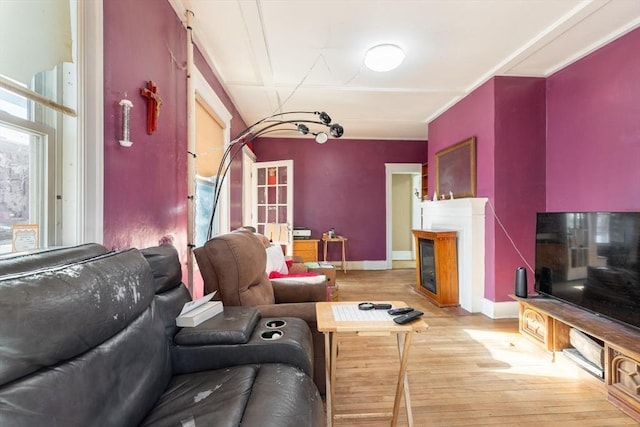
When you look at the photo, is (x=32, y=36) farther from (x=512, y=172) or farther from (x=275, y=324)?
(x=512, y=172)

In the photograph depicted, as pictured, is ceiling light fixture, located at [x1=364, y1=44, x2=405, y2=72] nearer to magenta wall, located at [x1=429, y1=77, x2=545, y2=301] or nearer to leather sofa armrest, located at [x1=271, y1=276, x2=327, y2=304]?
magenta wall, located at [x1=429, y1=77, x2=545, y2=301]

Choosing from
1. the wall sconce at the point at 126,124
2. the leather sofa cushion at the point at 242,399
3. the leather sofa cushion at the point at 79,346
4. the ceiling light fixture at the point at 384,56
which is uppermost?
the ceiling light fixture at the point at 384,56

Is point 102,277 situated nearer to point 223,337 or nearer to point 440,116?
point 223,337

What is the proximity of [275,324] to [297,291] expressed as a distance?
0.78 meters

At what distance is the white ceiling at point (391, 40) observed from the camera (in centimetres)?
204

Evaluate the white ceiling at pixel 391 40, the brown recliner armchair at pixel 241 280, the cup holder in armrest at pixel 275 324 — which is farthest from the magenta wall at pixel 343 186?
the cup holder in armrest at pixel 275 324

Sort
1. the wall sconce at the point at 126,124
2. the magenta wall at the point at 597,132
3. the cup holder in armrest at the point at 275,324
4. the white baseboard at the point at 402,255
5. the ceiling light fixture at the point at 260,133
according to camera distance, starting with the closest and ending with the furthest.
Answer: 1. the wall sconce at the point at 126,124
2. the cup holder in armrest at the point at 275,324
3. the magenta wall at the point at 597,132
4. the ceiling light fixture at the point at 260,133
5. the white baseboard at the point at 402,255

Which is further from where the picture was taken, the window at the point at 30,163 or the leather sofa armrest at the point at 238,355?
the leather sofa armrest at the point at 238,355

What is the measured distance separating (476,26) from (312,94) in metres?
1.82

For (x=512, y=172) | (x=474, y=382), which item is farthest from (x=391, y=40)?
(x=474, y=382)

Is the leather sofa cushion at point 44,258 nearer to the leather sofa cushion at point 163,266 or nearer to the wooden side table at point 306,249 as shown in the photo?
the leather sofa cushion at point 163,266

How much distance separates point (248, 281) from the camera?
188 centimetres

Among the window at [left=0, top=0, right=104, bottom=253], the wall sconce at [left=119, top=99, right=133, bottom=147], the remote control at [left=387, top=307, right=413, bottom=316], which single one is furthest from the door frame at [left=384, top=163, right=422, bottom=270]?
the window at [left=0, top=0, right=104, bottom=253]

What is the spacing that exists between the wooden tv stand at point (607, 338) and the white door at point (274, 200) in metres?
3.41
